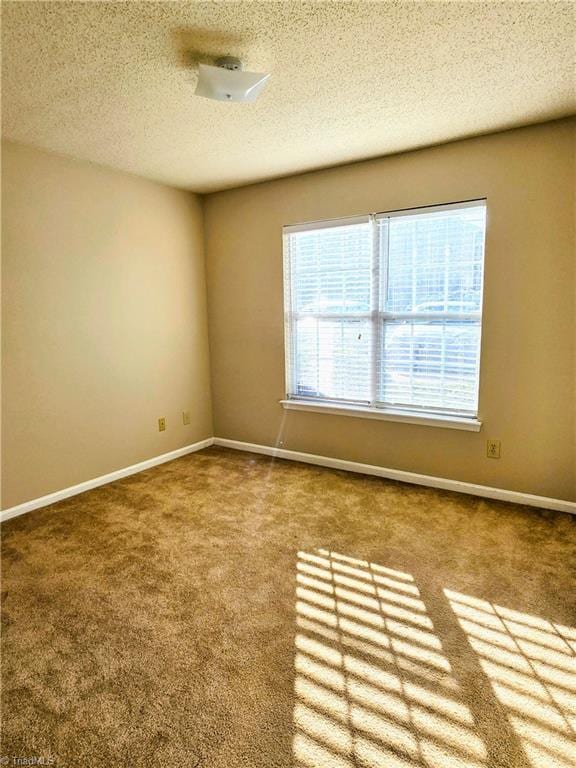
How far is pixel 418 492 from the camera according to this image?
3.20 m

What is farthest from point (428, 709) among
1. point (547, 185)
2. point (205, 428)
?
Answer: point (205, 428)

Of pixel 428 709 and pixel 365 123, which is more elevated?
pixel 365 123

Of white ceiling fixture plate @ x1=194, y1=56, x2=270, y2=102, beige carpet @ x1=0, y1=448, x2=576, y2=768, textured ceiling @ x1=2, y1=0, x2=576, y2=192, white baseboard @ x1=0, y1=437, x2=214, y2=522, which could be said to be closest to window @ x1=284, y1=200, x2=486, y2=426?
textured ceiling @ x1=2, y1=0, x2=576, y2=192

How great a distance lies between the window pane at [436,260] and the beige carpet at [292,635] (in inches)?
55.7

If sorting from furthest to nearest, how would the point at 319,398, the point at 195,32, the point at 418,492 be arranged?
the point at 319,398 < the point at 418,492 < the point at 195,32

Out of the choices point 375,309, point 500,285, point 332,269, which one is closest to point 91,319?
point 332,269

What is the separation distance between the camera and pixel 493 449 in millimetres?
3031

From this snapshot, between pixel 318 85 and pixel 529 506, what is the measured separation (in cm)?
281

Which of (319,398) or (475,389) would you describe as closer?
(475,389)

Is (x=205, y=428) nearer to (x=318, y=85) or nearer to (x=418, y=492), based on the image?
(x=418, y=492)

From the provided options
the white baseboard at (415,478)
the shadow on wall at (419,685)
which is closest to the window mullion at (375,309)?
the white baseboard at (415,478)

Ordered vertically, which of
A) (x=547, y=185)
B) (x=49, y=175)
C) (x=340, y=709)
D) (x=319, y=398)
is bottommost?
(x=340, y=709)

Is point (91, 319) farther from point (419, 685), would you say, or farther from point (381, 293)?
point (419, 685)

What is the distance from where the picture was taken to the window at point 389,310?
303cm
